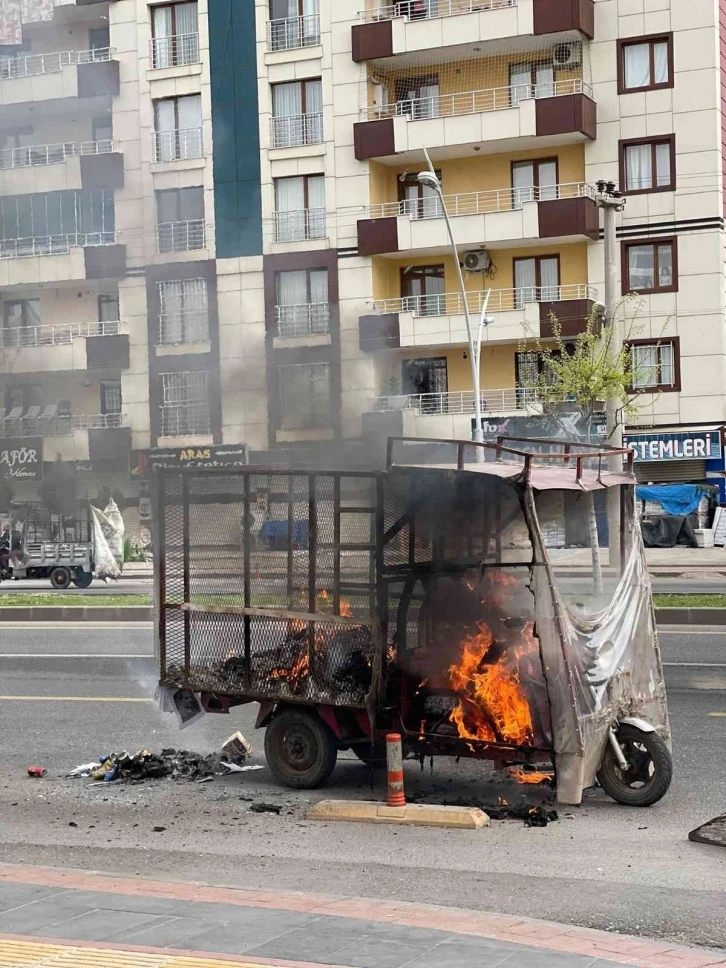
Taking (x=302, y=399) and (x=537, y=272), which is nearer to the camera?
(x=302, y=399)

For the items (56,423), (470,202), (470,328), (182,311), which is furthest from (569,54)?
(56,423)

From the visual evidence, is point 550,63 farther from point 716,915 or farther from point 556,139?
point 716,915

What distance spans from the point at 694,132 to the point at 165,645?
31662 millimetres

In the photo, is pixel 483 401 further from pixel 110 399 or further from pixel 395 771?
pixel 395 771

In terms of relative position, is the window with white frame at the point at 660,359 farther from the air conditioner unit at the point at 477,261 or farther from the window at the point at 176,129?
the window at the point at 176,129

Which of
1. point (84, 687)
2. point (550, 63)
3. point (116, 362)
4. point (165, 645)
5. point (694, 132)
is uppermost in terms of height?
point (550, 63)

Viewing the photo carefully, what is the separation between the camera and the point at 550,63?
1556 inches

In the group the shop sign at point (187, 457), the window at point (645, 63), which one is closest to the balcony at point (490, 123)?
the window at point (645, 63)

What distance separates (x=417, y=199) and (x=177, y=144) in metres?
27.5

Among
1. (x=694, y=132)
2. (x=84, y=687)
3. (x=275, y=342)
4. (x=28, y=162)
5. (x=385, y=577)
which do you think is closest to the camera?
(x=385, y=577)

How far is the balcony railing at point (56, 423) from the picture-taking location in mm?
14562

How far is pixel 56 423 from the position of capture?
608 inches

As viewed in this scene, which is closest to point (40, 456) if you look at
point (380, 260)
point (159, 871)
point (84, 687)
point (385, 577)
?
point (84, 687)

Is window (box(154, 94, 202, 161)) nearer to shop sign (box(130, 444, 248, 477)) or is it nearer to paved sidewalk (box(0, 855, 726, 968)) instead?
shop sign (box(130, 444, 248, 477))
